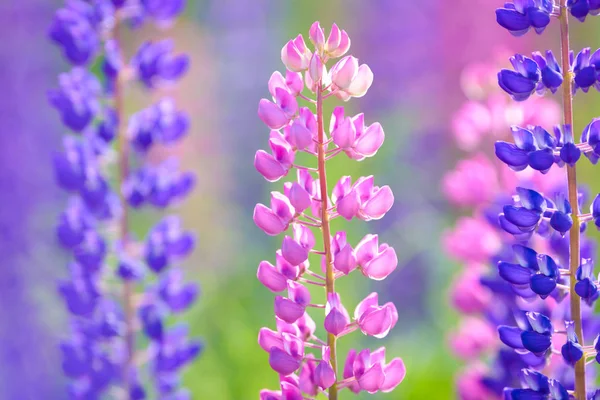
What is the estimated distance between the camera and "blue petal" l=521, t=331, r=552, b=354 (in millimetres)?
659

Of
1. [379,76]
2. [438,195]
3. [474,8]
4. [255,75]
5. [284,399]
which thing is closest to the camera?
[284,399]

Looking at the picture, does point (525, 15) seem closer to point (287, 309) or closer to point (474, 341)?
point (287, 309)

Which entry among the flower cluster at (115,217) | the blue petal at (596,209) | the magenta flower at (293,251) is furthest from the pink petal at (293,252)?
the flower cluster at (115,217)

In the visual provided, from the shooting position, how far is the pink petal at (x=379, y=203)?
0.65 meters

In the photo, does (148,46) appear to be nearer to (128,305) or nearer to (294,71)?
(128,305)

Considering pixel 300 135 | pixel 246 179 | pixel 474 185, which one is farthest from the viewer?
pixel 246 179

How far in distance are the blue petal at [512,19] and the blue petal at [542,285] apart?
19cm

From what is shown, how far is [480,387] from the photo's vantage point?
0.98 meters

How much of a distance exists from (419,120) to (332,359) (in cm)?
165

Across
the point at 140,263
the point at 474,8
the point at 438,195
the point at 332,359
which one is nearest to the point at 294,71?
Result: the point at 332,359

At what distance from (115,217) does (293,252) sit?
0.45 metres

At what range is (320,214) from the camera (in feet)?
2.21

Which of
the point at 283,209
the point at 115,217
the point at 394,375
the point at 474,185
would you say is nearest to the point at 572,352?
the point at 394,375

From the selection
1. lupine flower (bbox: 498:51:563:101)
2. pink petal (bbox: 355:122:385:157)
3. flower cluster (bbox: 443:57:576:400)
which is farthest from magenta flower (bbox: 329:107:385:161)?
flower cluster (bbox: 443:57:576:400)
